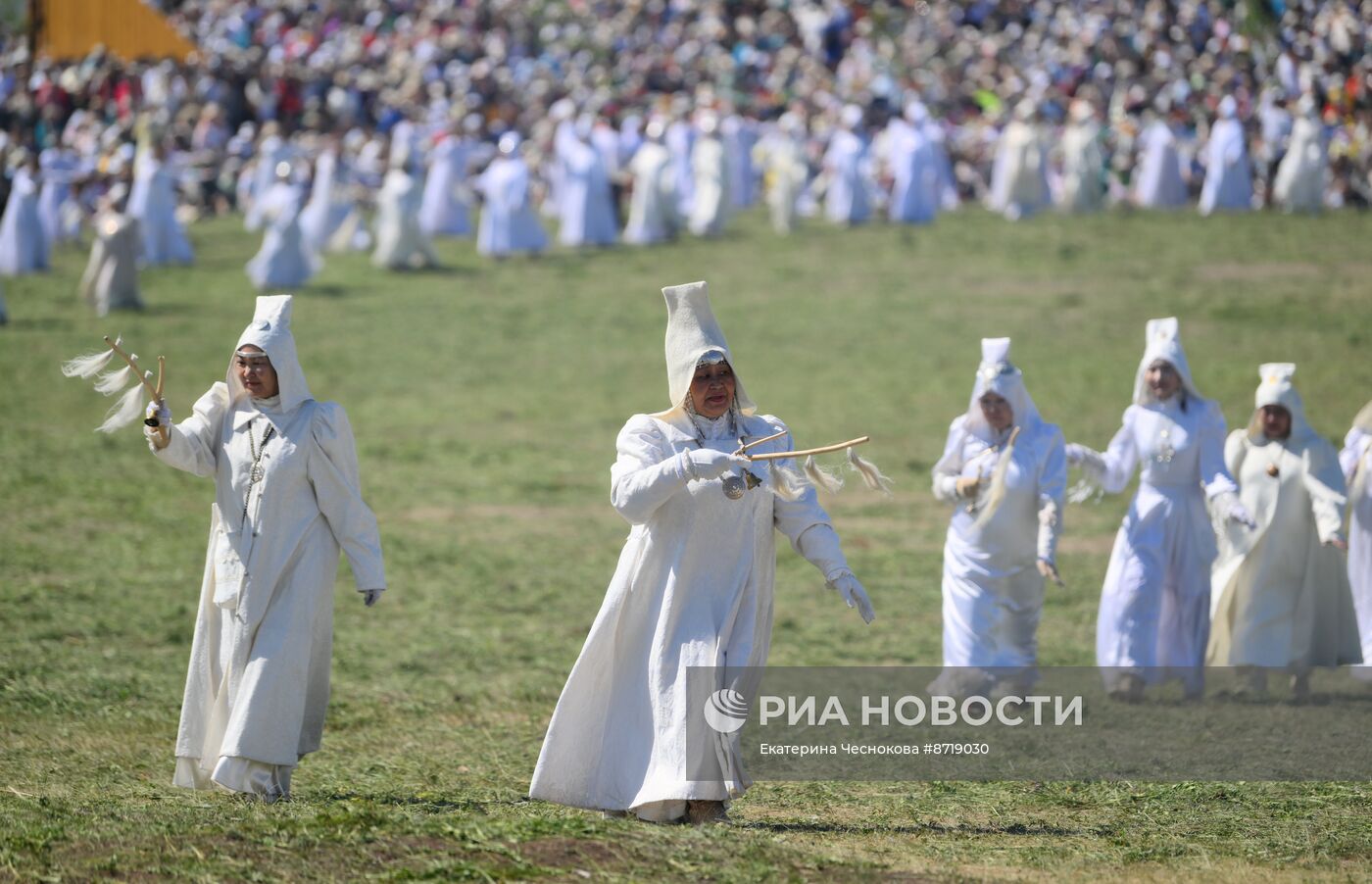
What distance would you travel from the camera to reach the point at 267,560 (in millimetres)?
7379

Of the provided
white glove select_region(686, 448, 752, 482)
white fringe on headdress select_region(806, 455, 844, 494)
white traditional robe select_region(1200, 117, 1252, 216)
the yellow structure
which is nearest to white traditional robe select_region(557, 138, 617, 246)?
white traditional robe select_region(1200, 117, 1252, 216)

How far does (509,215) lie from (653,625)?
2102 cm

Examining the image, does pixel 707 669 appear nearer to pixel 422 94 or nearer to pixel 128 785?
pixel 128 785

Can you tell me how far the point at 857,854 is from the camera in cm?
666

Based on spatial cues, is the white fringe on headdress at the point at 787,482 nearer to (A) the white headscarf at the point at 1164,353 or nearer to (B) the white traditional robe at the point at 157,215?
(A) the white headscarf at the point at 1164,353

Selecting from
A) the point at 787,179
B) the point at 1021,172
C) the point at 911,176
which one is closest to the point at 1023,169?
the point at 1021,172

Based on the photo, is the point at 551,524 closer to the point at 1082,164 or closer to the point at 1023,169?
the point at 1023,169

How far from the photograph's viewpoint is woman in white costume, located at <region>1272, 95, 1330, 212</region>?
2803 centimetres

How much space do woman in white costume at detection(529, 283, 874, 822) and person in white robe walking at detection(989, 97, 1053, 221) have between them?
2309 cm

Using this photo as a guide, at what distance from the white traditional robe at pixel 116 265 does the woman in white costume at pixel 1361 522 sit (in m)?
16.5

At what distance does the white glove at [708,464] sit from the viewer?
21.5 feet

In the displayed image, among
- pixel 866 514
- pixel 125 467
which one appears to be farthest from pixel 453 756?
pixel 125 467

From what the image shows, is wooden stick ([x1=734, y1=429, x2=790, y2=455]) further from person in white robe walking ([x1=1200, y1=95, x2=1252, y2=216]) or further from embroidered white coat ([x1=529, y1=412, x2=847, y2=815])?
person in white robe walking ([x1=1200, y1=95, x2=1252, y2=216])

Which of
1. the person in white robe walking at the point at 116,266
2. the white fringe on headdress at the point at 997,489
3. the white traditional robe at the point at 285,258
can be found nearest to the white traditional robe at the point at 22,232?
the person in white robe walking at the point at 116,266
